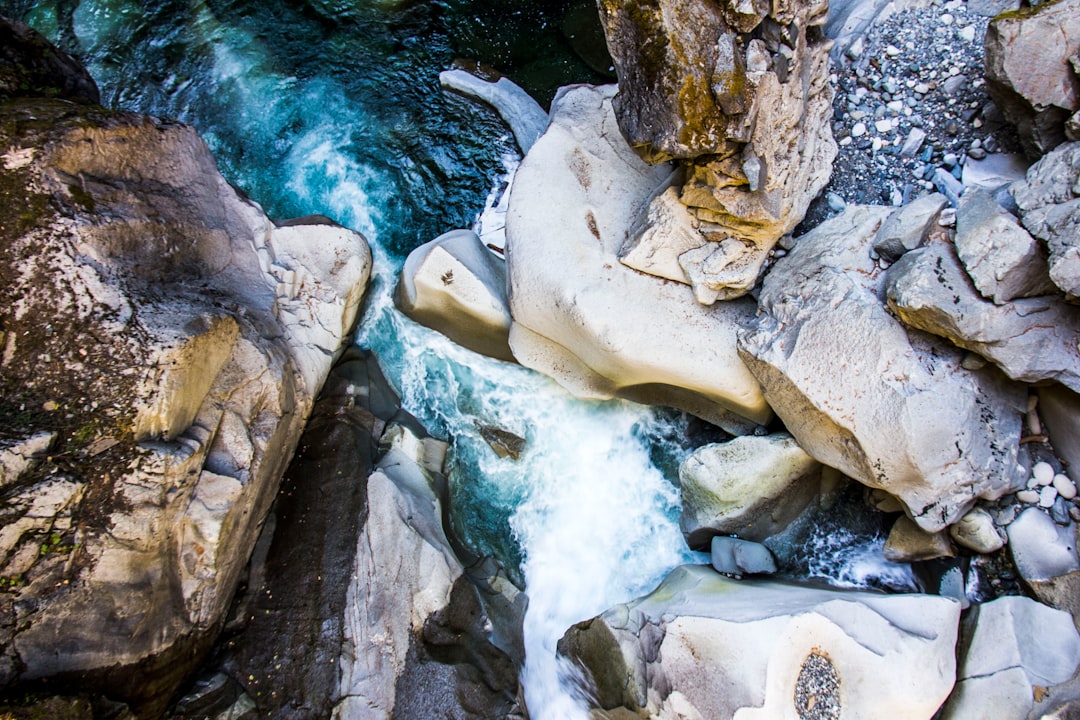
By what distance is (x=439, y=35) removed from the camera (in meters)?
7.40

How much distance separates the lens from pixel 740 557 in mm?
5102

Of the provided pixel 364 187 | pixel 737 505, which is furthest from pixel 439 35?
pixel 737 505

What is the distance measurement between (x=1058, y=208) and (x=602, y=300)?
282 centimetres

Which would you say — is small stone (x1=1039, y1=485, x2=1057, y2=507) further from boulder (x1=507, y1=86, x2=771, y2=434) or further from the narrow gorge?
boulder (x1=507, y1=86, x2=771, y2=434)

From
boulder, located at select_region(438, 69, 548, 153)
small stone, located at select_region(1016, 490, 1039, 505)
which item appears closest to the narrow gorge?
small stone, located at select_region(1016, 490, 1039, 505)

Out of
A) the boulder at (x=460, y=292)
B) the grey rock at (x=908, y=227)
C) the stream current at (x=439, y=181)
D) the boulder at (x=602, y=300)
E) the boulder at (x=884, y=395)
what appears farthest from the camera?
the boulder at (x=460, y=292)

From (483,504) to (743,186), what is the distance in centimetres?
327

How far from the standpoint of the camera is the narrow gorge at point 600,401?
4074mm

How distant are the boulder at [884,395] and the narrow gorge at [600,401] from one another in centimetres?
3

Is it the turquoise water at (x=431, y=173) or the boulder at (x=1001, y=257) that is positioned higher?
the boulder at (x=1001, y=257)

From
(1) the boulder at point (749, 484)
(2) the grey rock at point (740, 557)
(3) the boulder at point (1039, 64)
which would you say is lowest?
(2) the grey rock at point (740, 557)

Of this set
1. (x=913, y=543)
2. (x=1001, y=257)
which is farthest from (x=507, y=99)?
(x=913, y=543)

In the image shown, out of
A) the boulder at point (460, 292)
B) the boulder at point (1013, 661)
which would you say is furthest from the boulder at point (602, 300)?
the boulder at point (1013, 661)

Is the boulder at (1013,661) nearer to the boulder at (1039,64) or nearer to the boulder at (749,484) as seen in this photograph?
the boulder at (749,484)
